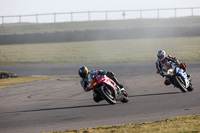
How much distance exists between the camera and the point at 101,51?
1569 inches

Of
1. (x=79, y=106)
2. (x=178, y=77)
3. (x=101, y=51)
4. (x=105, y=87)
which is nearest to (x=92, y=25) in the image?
(x=101, y=51)

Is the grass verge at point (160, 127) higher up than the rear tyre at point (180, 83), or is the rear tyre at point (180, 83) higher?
the rear tyre at point (180, 83)

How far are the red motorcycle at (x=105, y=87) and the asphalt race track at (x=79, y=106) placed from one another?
0.28 metres

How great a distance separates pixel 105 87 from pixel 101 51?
27.5 metres

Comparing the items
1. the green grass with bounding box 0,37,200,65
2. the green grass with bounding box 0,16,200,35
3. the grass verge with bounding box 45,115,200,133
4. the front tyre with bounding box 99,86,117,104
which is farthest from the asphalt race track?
the green grass with bounding box 0,16,200,35

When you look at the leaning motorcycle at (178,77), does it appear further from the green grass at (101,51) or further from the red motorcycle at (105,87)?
the green grass at (101,51)

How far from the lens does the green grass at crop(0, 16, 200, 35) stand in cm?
5291

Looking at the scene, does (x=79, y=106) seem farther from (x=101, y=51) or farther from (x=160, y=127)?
(x=101, y=51)

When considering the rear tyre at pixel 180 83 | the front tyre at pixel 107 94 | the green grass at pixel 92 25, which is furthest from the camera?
the green grass at pixel 92 25

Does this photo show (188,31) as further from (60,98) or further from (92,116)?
(92,116)

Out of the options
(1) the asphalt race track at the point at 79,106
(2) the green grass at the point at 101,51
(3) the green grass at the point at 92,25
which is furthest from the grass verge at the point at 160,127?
(3) the green grass at the point at 92,25

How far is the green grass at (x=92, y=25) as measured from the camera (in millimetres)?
52906

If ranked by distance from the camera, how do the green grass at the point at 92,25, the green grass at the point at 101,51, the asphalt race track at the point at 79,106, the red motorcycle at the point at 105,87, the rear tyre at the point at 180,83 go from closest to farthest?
Answer: the asphalt race track at the point at 79,106
the red motorcycle at the point at 105,87
the rear tyre at the point at 180,83
the green grass at the point at 101,51
the green grass at the point at 92,25

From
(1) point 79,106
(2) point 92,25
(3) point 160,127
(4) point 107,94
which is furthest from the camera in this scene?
(2) point 92,25
